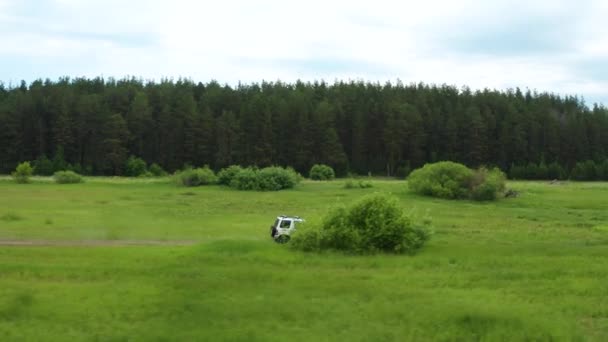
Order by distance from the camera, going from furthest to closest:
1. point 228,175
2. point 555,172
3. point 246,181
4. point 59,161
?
point 555,172
point 59,161
point 228,175
point 246,181

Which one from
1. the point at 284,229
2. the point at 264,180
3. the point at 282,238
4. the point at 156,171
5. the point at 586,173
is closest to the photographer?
the point at 282,238

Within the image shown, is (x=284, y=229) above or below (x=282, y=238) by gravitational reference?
above

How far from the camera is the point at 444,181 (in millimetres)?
57969

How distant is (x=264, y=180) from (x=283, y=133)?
1639 inches

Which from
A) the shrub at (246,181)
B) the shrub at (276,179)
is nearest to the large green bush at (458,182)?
the shrub at (276,179)

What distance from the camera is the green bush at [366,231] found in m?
23.2

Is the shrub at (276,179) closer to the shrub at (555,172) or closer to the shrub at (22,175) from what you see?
the shrub at (22,175)

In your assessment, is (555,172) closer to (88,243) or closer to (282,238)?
(282,238)

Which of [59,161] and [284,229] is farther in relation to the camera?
[59,161]

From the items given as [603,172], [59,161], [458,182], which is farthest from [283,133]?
[458,182]

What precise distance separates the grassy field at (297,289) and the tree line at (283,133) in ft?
238

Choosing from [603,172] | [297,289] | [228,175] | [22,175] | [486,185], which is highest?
[603,172]

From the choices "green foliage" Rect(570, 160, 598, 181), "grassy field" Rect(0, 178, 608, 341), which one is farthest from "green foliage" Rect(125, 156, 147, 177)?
"green foliage" Rect(570, 160, 598, 181)

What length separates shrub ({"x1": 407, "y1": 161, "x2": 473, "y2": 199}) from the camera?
188 ft
